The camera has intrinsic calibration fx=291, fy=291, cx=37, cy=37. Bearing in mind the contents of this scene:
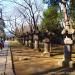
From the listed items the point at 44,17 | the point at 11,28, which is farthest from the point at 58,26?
the point at 11,28

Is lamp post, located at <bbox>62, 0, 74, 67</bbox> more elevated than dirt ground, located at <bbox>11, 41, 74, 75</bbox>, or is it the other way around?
lamp post, located at <bbox>62, 0, 74, 67</bbox>

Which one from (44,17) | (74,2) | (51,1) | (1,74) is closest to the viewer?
(1,74)

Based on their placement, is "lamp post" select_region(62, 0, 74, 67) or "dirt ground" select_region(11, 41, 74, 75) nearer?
"dirt ground" select_region(11, 41, 74, 75)

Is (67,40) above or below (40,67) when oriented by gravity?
above

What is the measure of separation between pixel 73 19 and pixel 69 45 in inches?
749

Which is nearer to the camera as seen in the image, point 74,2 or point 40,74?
point 40,74

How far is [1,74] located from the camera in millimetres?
13383

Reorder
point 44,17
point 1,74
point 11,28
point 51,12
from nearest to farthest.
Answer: point 1,74
point 51,12
point 44,17
point 11,28

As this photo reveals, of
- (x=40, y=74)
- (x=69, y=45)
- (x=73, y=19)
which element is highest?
(x=73, y=19)

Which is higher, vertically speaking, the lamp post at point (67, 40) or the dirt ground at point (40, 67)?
the lamp post at point (67, 40)

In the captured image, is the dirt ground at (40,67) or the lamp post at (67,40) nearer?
the dirt ground at (40,67)

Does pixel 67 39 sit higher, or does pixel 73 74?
pixel 67 39

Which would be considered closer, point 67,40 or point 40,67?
point 40,67

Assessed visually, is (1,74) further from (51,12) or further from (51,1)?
(51,12)
